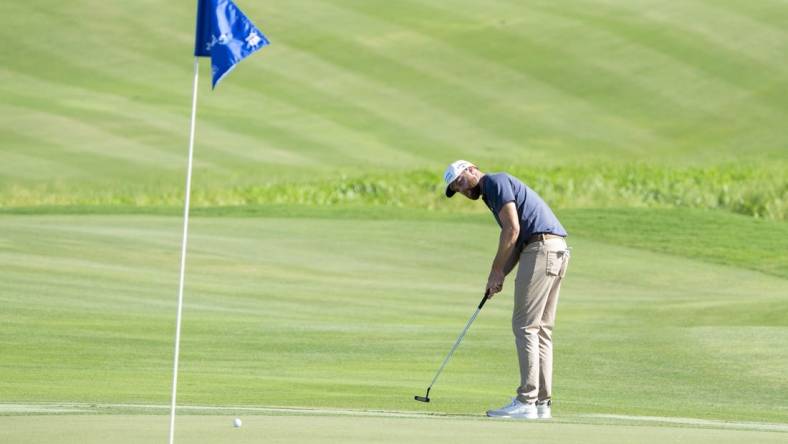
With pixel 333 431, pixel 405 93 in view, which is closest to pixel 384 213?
pixel 405 93

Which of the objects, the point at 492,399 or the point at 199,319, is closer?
the point at 492,399

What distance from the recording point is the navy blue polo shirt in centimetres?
1053

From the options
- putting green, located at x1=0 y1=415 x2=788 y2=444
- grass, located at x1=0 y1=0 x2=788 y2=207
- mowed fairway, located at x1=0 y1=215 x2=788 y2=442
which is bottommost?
putting green, located at x1=0 y1=415 x2=788 y2=444

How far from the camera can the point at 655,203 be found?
37.4 metres

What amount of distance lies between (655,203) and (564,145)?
14.4 meters

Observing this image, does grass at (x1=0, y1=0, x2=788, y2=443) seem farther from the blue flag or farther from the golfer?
the blue flag

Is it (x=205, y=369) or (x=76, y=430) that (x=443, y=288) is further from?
(x=76, y=430)

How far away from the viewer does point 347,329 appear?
1877cm

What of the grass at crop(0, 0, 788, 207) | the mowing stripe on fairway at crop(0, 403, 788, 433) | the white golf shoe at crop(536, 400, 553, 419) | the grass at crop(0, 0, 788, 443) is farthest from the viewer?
the grass at crop(0, 0, 788, 207)

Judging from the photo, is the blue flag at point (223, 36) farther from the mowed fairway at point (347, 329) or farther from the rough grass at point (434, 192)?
the rough grass at point (434, 192)

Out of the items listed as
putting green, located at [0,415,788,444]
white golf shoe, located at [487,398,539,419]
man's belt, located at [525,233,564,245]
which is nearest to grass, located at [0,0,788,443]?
putting green, located at [0,415,788,444]

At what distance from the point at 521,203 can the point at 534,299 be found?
1.97 feet

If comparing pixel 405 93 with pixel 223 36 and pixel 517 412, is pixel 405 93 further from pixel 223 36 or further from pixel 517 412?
pixel 223 36

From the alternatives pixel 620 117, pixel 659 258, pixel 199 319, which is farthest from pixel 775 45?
pixel 199 319
